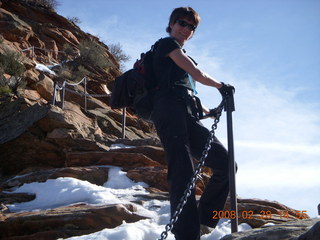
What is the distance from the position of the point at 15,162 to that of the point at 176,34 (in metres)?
6.31

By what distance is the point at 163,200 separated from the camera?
571cm

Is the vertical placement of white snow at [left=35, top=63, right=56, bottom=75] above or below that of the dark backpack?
above

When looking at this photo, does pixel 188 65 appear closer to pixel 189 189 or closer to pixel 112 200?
pixel 189 189

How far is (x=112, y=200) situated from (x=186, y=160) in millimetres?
2809

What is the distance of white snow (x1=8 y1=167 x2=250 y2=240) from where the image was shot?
386 centimetres

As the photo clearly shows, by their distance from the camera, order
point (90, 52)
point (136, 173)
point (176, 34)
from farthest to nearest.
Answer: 1. point (90, 52)
2. point (136, 173)
3. point (176, 34)

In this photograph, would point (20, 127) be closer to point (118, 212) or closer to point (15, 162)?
point (15, 162)

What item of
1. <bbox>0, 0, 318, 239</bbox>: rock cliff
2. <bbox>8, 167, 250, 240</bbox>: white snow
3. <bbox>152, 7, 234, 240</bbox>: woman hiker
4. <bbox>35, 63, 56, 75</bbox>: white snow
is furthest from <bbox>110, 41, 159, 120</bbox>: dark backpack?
<bbox>35, 63, 56, 75</bbox>: white snow

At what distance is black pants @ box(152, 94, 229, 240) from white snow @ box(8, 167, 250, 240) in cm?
79

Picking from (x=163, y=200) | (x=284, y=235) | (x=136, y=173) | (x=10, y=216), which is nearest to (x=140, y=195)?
(x=163, y=200)

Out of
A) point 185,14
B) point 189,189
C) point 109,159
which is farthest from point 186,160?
point 109,159

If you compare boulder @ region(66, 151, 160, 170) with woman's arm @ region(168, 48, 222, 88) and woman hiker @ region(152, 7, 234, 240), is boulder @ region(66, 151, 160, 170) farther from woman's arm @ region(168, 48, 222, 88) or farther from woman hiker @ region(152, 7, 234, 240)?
woman's arm @ region(168, 48, 222, 88)

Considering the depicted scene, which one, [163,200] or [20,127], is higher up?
[20,127]

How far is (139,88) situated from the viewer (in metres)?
3.22
